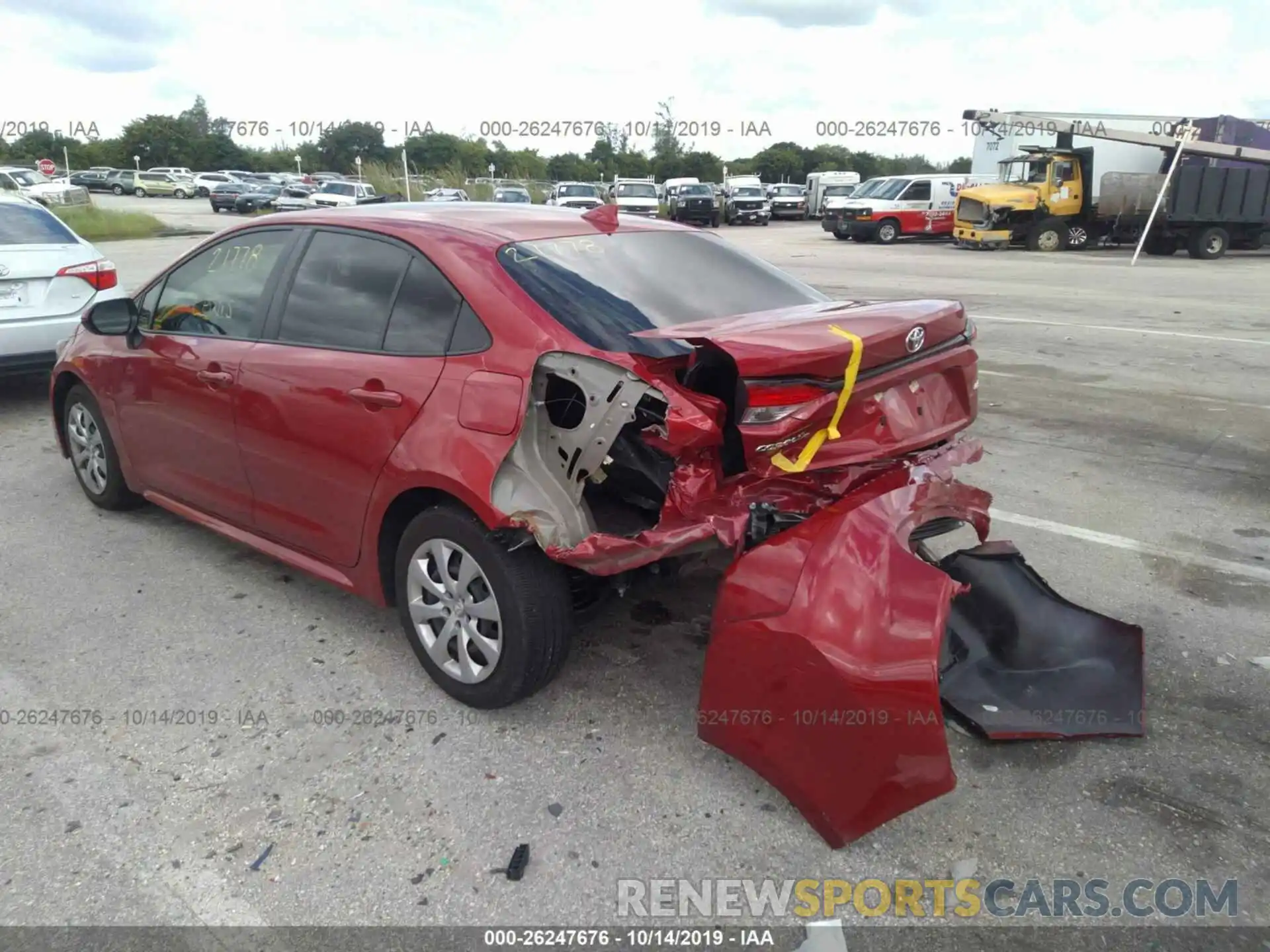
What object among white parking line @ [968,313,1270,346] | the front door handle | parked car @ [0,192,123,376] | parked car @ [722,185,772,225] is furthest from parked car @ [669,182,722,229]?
the front door handle

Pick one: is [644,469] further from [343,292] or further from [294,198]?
[294,198]

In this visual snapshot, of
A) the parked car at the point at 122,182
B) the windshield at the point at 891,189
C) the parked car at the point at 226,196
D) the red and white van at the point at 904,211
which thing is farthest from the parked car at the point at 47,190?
the windshield at the point at 891,189

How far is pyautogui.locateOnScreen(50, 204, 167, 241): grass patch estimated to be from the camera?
26.8 m

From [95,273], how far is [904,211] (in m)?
25.8

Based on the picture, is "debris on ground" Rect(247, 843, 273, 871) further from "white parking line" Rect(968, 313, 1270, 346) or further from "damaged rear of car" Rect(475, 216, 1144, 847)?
"white parking line" Rect(968, 313, 1270, 346)

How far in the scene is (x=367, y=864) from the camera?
8.45 ft

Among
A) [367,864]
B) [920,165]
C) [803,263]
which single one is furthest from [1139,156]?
[920,165]

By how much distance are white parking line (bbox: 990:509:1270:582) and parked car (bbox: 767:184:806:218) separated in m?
39.8

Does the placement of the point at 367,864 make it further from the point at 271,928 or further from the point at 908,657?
the point at 908,657

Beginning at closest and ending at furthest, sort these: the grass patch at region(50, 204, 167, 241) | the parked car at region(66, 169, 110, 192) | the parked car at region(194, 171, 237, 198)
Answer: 1. the grass patch at region(50, 204, 167, 241)
2. the parked car at region(194, 171, 237, 198)
3. the parked car at region(66, 169, 110, 192)

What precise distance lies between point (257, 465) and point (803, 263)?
61.6 feet

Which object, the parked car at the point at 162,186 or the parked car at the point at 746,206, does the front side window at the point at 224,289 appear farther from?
the parked car at the point at 162,186

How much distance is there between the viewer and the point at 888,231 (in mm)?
28734

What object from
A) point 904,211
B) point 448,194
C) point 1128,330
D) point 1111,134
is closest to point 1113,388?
point 1128,330
